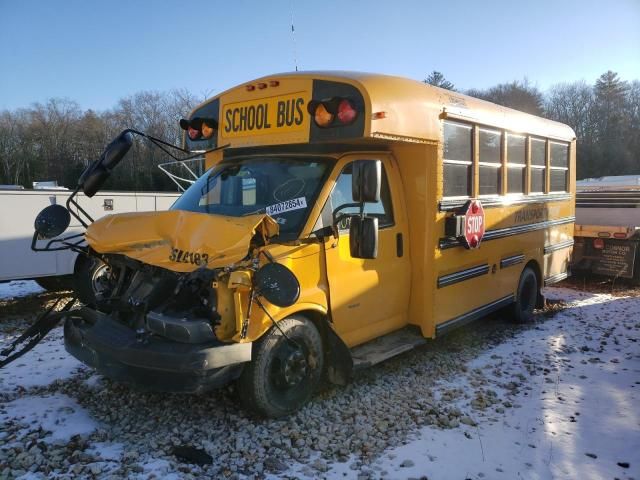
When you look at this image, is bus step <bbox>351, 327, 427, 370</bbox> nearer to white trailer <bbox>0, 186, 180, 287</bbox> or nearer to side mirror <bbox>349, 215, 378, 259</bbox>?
side mirror <bbox>349, 215, 378, 259</bbox>

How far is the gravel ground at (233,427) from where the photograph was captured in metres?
3.29

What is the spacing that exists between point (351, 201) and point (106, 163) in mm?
2027

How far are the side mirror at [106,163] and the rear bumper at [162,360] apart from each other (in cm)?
132

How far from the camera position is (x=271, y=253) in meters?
3.70

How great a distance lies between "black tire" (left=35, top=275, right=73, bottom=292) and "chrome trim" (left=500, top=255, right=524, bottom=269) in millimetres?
6334

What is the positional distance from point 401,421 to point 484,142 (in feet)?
10.7

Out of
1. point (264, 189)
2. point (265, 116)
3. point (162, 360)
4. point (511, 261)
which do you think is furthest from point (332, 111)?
point (511, 261)

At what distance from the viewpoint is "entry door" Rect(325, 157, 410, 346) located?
4.25 metres

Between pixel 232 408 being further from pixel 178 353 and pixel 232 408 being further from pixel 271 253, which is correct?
pixel 271 253

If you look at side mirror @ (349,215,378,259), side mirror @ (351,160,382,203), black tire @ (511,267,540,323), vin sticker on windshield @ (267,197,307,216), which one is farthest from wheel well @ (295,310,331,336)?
black tire @ (511,267,540,323)

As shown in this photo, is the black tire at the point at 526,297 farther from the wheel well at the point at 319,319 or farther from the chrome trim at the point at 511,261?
the wheel well at the point at 319,319

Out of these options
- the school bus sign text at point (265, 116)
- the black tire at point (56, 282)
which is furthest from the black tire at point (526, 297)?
the black tire at point (56, 282)

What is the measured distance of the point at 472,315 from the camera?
5773 millimetres

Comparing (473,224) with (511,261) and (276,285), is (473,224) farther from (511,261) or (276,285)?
(276,285)
